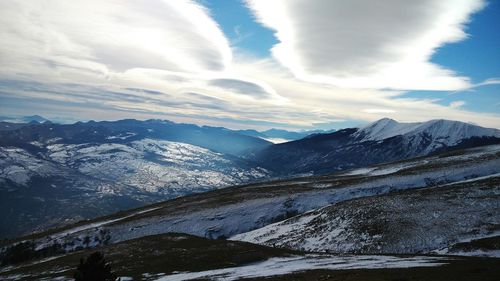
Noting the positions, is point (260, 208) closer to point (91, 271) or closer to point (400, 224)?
point (400, 224)

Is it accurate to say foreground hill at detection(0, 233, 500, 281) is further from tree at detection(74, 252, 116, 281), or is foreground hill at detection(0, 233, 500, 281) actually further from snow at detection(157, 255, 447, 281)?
tree at detection(74, 252, 116, 281)

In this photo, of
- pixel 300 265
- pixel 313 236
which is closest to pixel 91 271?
pixel 300 265

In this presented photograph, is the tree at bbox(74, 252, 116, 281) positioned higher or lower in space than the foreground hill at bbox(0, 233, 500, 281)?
higher

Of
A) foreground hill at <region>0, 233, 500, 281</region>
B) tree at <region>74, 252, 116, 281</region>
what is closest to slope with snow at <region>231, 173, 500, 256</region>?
foreground hill at <region>0, 233, 500, 281</region>

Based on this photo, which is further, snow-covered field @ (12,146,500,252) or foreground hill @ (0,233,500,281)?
snow-covered field @ (12,146,500,252)

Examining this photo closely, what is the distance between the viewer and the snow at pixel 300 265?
3497 centimetres

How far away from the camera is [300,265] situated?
3934 cm

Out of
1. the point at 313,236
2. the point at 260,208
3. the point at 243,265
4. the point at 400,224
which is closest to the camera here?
the point at 243,265

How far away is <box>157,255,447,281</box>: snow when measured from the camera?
115 ft

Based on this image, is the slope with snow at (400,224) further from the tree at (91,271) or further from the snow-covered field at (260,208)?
the tree at (91,271)

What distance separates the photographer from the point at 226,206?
91.1m

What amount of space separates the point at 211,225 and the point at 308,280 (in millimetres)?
56022

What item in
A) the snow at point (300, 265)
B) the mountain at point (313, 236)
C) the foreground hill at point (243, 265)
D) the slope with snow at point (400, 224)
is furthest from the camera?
the slope with snow at point (400, 224)

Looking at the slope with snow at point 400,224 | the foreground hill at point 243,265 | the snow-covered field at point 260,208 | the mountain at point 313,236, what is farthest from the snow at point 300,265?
the snow-covered field at point 260,208
